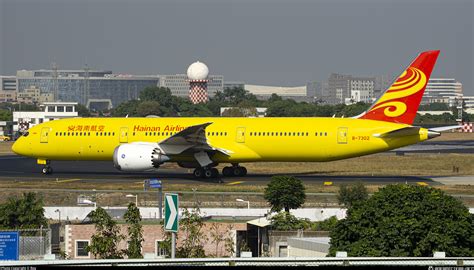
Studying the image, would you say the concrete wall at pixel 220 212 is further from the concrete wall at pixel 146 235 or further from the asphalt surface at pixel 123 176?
the asphalt surface at pixel 123 176

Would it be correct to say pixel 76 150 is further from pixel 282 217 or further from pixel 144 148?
pixel 282 217

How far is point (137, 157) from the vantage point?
6819 cm

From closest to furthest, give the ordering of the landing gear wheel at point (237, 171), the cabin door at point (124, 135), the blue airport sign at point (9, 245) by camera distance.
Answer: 1. the blue airport sign at point (9, 245)
2. the cabin door at point (124, 135)
3. the landing gear wheel at point (237, 171)

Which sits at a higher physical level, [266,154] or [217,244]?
[266,154]

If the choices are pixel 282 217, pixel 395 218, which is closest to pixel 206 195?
pixel 282 217

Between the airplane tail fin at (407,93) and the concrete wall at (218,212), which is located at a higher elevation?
the airplane tail fin at (407,93)

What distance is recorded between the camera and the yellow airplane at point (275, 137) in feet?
221

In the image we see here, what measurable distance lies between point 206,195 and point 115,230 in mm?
22331

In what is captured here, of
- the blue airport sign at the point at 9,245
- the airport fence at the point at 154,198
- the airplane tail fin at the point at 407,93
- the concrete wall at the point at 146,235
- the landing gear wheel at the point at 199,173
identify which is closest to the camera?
the blue airport sign at the point at 9,245

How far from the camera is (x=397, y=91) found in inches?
2707

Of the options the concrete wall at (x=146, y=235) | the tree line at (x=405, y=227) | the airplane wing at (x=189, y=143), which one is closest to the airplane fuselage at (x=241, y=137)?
the airplane wing at (x=189, y=143)

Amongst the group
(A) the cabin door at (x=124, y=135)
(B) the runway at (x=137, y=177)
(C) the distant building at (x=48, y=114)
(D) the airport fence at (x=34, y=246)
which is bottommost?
(D) the airport fence at (x=34, y=246)

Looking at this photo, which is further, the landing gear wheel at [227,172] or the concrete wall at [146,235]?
the landing gear wheel at [227,172]

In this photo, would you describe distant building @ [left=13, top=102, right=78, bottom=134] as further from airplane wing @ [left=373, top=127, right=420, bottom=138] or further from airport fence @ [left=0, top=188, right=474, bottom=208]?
airplane wing @ [left=373, top=127, right=420, bottom=138]
